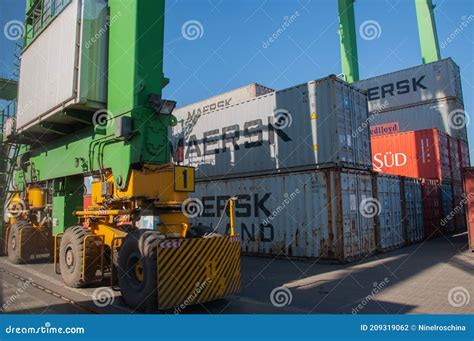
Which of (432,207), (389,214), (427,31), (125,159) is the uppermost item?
(427,31)

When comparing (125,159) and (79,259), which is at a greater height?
(125,159)

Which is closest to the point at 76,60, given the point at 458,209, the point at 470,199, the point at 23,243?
the point at 23,243

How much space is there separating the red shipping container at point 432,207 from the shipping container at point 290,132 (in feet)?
19.8

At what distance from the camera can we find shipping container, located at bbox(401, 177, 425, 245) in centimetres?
1427

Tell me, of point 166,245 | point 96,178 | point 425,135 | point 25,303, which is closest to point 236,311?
point 166,245

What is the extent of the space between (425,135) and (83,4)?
16179mm

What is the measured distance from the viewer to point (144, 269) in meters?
5.48

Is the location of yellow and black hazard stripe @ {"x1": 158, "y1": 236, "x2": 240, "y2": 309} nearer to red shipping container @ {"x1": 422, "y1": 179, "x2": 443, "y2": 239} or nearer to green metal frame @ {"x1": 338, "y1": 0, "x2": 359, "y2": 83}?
red shipping container @ {"x1": 422, "y1": 179, "x2": 443, "y2": 239}

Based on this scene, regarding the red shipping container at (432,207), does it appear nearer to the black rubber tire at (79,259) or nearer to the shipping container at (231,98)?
the shipping container at (231,98)

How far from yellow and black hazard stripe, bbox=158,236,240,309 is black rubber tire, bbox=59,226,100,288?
267cm

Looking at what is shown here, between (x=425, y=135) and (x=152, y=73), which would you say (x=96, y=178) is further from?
(x=425, y=135)

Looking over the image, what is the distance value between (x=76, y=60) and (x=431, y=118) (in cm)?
2293

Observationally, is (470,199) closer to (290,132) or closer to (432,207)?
(432,207)

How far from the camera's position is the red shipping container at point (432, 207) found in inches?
634
